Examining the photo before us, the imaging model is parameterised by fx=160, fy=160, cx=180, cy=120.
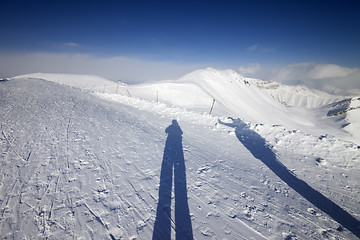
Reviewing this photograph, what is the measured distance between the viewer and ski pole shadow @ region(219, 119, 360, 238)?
162 inches

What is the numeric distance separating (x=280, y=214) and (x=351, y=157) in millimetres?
5340

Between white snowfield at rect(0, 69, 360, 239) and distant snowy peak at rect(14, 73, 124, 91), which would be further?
distant snowy peak at rect(14, 73, 124, 91)

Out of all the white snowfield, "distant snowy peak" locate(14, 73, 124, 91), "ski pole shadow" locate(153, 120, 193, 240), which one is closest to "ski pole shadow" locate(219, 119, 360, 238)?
the white snowfield

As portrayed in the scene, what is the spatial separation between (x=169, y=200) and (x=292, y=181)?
14.5 ft

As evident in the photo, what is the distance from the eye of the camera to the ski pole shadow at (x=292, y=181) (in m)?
4.13

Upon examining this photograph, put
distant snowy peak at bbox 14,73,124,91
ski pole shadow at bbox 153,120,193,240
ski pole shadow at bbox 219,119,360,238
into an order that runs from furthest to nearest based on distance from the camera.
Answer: distant snowy peak at bbox 14,73,124,91
ski pole shadow at bbox 219,119,360,238
ski pole shadow at bbox 153,120,193,240

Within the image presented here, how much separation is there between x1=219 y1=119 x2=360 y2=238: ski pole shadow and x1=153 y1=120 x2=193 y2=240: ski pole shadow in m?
3.65

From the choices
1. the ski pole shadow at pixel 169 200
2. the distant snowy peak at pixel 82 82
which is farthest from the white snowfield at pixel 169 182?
the distant snowy peak at pixel 82 82

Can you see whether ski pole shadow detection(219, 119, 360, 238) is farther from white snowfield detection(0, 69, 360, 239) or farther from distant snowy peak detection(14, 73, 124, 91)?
distant snowy peak detection(14, 73, 124, 91)

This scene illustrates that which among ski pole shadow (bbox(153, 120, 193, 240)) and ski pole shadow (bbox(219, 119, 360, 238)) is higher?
ski pole shadow (bbox(219, 119, 360, 238))

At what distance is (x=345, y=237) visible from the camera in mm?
3676

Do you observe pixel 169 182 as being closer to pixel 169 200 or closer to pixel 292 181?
pixel 169 200

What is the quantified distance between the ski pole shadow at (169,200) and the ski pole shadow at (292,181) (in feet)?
12.0

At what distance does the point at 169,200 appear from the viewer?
434cm
